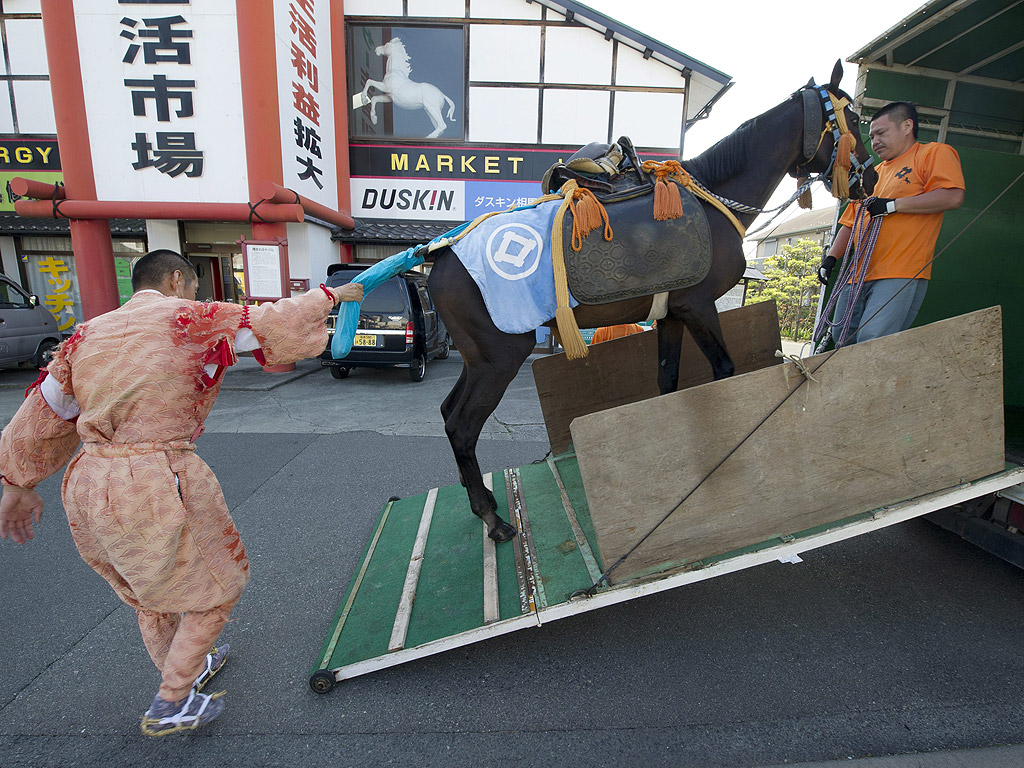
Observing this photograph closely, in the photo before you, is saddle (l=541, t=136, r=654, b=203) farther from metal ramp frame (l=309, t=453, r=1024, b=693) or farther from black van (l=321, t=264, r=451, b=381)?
black van (l=321, t=264, r=451, b=381)

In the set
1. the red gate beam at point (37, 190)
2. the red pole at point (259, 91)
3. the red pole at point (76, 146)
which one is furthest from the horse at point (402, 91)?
the red gate beam at point (37, 190)

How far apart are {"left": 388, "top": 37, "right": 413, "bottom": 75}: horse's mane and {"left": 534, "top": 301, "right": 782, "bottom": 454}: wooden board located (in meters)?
10.6

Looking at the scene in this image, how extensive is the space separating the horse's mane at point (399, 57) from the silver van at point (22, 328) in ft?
26.6

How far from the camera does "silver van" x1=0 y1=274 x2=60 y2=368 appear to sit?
7.73 m

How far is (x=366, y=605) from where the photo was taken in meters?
2.35

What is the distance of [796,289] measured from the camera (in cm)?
1852

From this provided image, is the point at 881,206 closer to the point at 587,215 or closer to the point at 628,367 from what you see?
the point at 628,367

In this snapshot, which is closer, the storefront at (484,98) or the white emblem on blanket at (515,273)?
the white emblem on blanket at (515,273)

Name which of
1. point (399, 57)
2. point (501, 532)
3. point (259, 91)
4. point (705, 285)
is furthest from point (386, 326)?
point (399, 57)

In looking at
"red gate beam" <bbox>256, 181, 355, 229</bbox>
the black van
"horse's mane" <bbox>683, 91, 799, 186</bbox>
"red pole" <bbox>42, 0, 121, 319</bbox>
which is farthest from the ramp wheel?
"red pole" <bbox>42, 0, 121, 319</bbox>

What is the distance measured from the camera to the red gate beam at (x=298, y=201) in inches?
309

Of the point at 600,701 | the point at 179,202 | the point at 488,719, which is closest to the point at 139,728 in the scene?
the point at 488,719

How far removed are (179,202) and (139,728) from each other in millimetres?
8533

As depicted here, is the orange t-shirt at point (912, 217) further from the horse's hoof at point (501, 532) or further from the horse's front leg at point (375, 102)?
the horse's front leg at point (375, 102)
